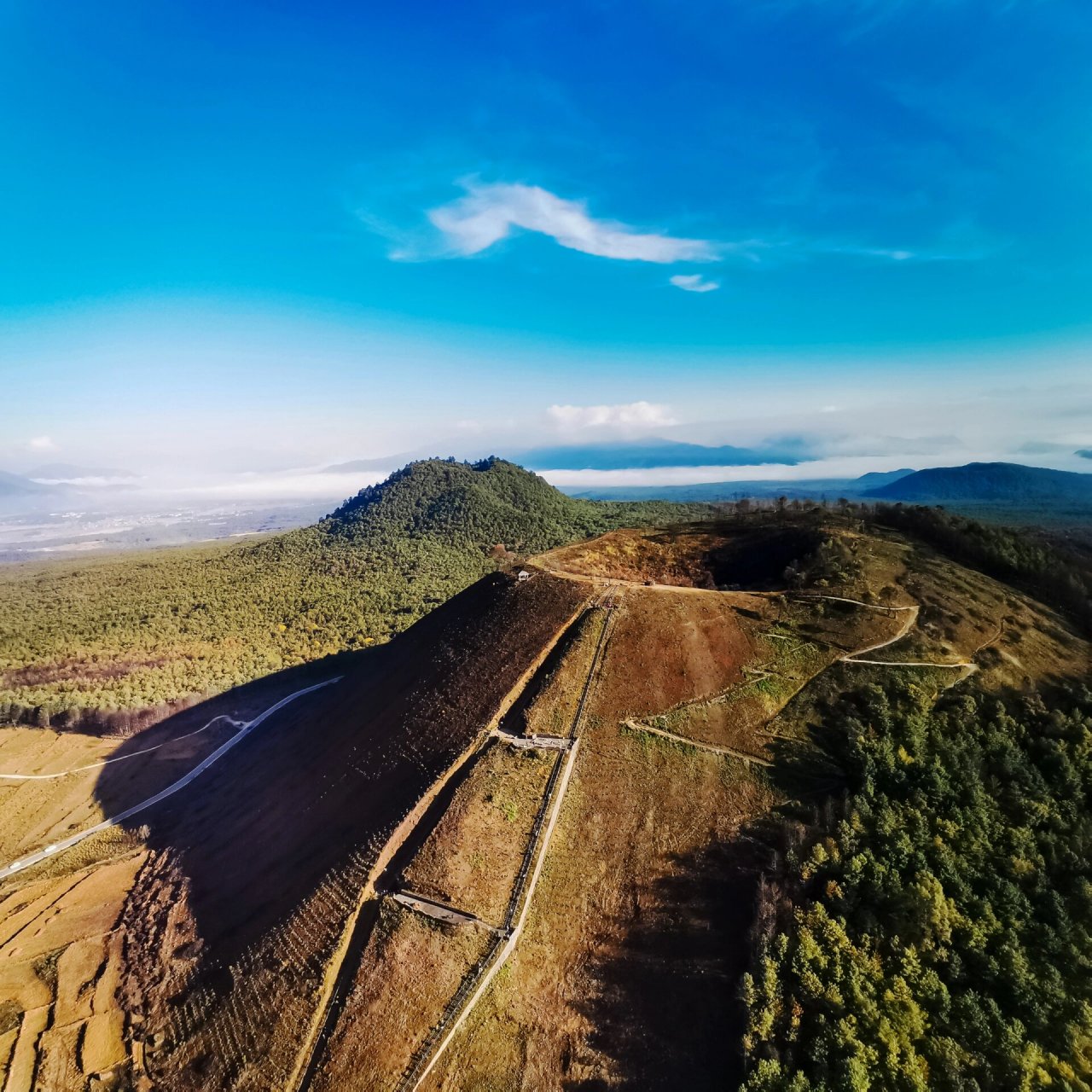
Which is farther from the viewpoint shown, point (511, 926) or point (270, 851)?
point (270, 851)

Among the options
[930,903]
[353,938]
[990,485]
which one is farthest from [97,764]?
[990,485]

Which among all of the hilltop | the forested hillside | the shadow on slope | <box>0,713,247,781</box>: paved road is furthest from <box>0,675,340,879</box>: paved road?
the forested hillside

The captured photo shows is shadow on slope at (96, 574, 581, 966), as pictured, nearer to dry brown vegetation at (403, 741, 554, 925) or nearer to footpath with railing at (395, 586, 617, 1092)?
dry brown vegetation at (403, 741, 554, 925)

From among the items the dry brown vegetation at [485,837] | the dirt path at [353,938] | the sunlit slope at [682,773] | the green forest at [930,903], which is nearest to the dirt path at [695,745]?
the sunlit slope at [682,773]

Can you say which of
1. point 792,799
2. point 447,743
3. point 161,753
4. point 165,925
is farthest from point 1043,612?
point 161,753

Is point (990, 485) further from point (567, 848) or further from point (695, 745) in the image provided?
point (567, 848)
